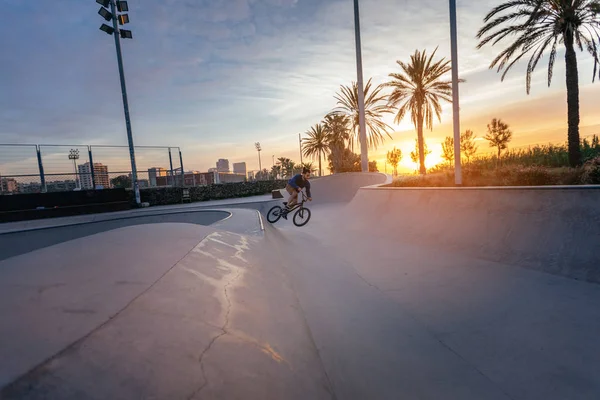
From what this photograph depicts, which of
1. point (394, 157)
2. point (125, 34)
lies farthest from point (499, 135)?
point (125, 34)

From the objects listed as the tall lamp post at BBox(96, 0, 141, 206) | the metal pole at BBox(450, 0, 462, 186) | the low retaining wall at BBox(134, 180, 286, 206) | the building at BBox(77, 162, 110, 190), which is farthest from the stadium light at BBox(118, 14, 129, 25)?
the metal pole at BBox(450, 0, 462, 186)

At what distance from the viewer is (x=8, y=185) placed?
1547 cm

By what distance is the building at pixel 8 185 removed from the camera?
15.2 metres

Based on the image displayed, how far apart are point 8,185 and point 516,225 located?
74.8 ft

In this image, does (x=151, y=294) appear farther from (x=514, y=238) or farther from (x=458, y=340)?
(x=514, y=238)

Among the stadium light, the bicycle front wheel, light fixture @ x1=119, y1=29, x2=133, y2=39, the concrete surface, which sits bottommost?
the bicycle front wheel

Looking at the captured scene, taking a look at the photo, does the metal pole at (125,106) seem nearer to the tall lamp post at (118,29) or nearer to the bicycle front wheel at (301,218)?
the tall lamp post at (118,29)

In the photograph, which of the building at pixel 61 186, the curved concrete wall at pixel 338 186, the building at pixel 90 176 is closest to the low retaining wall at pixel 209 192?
the building at pixel 90 176

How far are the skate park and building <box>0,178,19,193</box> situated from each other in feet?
57.2

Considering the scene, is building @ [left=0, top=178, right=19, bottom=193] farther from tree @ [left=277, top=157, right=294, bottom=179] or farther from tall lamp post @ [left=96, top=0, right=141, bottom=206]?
tree @ [left=277, top=157, right=294, bottom=179]

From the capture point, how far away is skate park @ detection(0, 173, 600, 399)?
1517 millimetres

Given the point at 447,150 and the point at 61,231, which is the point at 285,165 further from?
the point at 61,231

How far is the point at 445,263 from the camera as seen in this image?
5270 mm

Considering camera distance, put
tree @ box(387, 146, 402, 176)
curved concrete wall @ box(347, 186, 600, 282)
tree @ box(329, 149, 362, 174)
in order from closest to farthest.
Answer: curved concrete wall @ box(347, 186, 600, 282)
tree @ box(329, 149, 362, 174)
tree @ box(387, 146, 402, 176)
